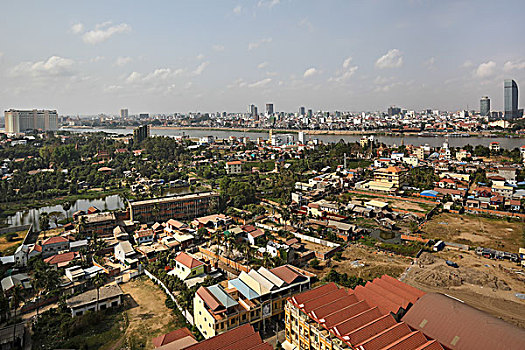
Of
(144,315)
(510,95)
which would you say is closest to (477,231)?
(144,315)

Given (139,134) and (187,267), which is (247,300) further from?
(139,134)

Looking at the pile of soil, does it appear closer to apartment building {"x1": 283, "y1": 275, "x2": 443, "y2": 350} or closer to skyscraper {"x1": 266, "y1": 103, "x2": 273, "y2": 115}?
apartment building {"x1": 283, "y1": 275, "x2": 443, "y2": 350}

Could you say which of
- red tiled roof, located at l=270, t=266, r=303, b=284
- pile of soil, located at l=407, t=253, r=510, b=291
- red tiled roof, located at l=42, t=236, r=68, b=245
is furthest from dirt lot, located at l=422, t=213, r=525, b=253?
red tiled roof, located at l=42, t=236, r=68, b=245

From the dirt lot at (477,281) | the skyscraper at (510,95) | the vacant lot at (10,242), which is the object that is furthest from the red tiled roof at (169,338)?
the skyscraper at (510,95)

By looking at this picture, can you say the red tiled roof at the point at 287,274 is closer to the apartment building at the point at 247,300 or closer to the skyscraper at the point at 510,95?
the apartment building at the point at 247,300

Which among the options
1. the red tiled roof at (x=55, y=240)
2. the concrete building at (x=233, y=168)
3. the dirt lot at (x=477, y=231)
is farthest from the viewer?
the concrete building at (x=233, y=168)

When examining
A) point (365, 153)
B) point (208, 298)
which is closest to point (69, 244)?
point (208, 298)

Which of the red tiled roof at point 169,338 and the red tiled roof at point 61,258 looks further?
the red tiled roof at point 61,258

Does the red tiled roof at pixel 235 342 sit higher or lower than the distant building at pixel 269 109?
lower
